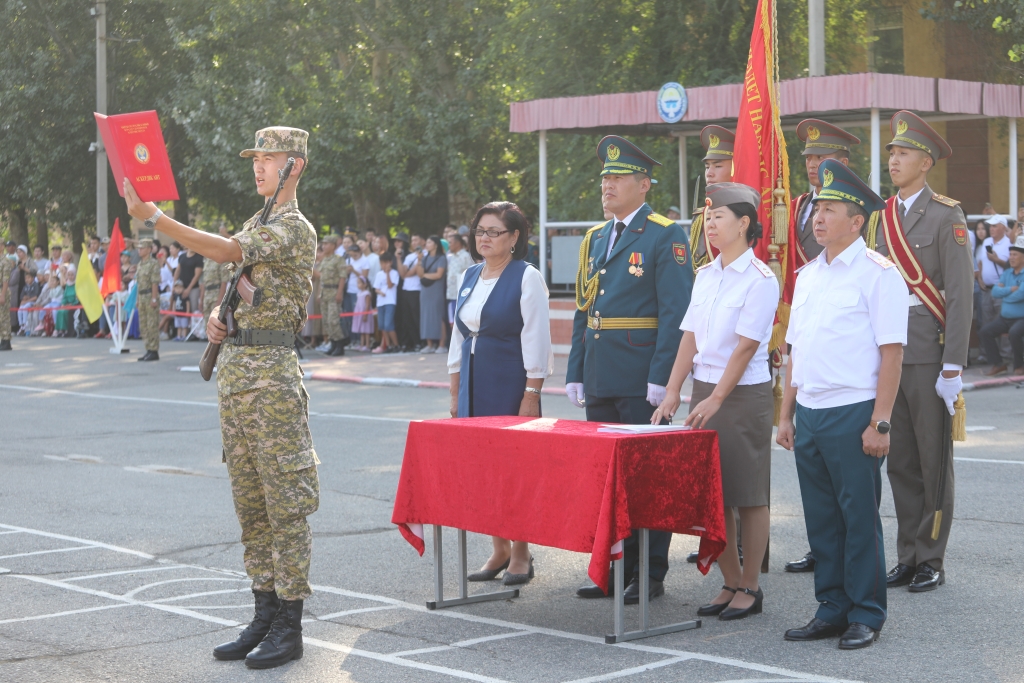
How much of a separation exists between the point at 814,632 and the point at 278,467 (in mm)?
2388

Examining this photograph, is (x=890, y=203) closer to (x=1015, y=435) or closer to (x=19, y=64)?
(x=1015, y=435)

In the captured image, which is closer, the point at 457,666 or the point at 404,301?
the point at 457,666

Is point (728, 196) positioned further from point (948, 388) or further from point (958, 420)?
point (958, 420)

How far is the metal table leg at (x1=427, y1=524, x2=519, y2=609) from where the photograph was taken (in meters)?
6.38

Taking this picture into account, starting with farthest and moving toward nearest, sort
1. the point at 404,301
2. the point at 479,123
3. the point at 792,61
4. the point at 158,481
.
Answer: the point at 479,123, the point at 792,61, the point at 404,301, the point at 158,481

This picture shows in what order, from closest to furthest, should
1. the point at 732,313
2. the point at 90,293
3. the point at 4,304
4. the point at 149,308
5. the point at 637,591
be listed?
the point at 732,313, the point at 637,591, the point at 149,308, the point at 90,293, the point at 4,304

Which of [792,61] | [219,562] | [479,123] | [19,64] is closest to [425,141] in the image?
[479,123]

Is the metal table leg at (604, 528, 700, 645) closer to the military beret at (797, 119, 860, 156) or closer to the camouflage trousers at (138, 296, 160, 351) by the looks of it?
the military beret at (797, 119, 860, 156)

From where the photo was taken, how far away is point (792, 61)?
1021 inches

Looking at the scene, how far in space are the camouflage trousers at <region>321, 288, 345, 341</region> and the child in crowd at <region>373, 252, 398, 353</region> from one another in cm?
71

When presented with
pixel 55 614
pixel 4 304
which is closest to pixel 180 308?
pixel 4 304

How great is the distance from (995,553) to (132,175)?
500cm

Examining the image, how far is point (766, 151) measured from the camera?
821 cm

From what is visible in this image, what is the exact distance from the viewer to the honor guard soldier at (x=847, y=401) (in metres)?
5.61
